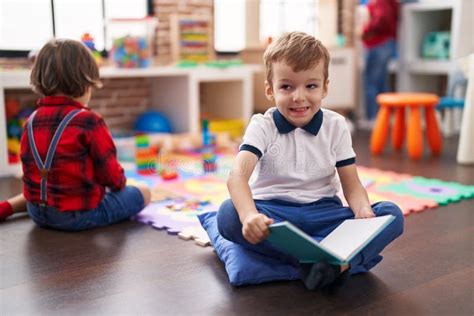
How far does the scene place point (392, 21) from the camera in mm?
3820

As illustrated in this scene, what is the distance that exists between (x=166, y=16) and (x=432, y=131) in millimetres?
1623

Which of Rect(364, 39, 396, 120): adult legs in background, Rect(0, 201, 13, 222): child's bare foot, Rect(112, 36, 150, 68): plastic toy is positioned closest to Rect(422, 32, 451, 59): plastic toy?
Rect(364, 39, 396, 120): adult legs in background

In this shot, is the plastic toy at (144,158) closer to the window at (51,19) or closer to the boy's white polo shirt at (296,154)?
the window at (51,19)

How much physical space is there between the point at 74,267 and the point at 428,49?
10.2 ft

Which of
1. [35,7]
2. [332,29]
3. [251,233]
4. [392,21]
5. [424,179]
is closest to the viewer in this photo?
[251,233]

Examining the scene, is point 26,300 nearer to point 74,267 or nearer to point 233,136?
point 74,267

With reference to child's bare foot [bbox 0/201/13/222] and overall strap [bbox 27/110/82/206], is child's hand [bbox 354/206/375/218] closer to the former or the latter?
overall strap [bbox 27/110/82/206]

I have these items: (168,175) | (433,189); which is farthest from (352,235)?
(168,175)

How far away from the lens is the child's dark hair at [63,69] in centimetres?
162

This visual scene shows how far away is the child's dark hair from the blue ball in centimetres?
150

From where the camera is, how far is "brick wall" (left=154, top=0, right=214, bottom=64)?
3.38 meters

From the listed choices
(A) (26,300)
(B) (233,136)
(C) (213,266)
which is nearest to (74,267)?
(A) (26,300)

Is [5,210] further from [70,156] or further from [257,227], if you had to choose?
[257,227]

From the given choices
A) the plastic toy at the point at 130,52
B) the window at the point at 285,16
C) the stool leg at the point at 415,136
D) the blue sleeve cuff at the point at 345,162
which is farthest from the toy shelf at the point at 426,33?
the blue sleeve cuff at the point at 345,162
